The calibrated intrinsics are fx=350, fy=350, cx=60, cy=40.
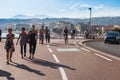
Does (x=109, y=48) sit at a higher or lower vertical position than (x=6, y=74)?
lower

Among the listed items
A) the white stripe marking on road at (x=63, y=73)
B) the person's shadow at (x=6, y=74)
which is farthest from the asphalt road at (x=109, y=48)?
the person's shadow at (x=6, y=74)

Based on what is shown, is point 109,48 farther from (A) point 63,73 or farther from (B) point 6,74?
(B) point 6,74

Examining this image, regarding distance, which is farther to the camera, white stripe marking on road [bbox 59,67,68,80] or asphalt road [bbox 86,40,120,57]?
asphalt road [bbox 86,40,120,57]

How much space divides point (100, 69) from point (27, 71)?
300cm

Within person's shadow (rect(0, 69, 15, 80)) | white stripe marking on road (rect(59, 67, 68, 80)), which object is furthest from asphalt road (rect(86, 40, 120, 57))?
person's shadow (rect(0, 69, 15, 80))

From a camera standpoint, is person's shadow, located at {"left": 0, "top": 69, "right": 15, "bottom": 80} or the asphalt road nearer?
person's shadow, located at {"left": 0, "top": 69, "right": 15, "bottom": 80}

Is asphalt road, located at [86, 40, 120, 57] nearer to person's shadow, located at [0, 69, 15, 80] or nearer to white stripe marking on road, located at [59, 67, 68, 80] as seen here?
white stripe marking on road, located at [59, 67, 68, 80]

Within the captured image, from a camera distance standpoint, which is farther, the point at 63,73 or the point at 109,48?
the point at 109,48

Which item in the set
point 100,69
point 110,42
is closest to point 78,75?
point 100,69

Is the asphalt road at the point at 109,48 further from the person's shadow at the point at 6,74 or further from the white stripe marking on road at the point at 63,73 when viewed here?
the person's shadow at the point at 6,74

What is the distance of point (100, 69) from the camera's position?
46.8ft

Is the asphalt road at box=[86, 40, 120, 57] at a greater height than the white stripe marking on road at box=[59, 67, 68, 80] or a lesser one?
lesser

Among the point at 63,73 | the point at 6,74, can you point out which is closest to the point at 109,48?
the point at 63,73

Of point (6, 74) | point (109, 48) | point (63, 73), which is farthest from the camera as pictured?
point (109, 48)
